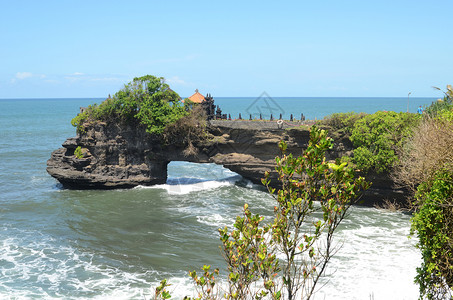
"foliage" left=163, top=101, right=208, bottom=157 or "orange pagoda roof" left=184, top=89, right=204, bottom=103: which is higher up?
"orange pagoda roof" left=184, top=89, right=204, bottom=103

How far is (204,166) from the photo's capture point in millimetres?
45219

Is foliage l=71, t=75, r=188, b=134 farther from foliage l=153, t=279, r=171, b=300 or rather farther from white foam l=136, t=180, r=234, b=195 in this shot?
foliage l=153, t=279, r=171, b=300

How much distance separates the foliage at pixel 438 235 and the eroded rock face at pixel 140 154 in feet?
59.0

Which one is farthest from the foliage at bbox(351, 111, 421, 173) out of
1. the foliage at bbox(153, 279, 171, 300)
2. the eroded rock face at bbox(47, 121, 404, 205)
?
the foliage at bbox(153, 279, 171, 300)

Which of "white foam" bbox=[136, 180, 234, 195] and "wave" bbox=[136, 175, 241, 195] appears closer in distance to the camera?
"white foam" bbox=[136, 180, 234, 195]

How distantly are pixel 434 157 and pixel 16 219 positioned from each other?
22644 mm

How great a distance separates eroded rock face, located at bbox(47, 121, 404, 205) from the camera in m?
30.4

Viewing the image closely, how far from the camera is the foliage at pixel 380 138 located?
2458 cm

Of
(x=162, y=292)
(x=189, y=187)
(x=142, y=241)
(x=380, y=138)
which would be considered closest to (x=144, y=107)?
(x=189, y=187)

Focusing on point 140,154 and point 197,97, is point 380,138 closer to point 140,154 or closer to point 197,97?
Result: point 197,97

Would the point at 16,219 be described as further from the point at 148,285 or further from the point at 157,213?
the point at 148,285

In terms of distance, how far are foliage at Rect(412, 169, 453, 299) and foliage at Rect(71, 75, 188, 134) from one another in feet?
70.5

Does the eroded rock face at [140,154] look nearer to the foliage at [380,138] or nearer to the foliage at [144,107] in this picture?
the foliage at [144,107]

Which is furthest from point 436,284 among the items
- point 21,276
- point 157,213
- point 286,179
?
point 157,213
